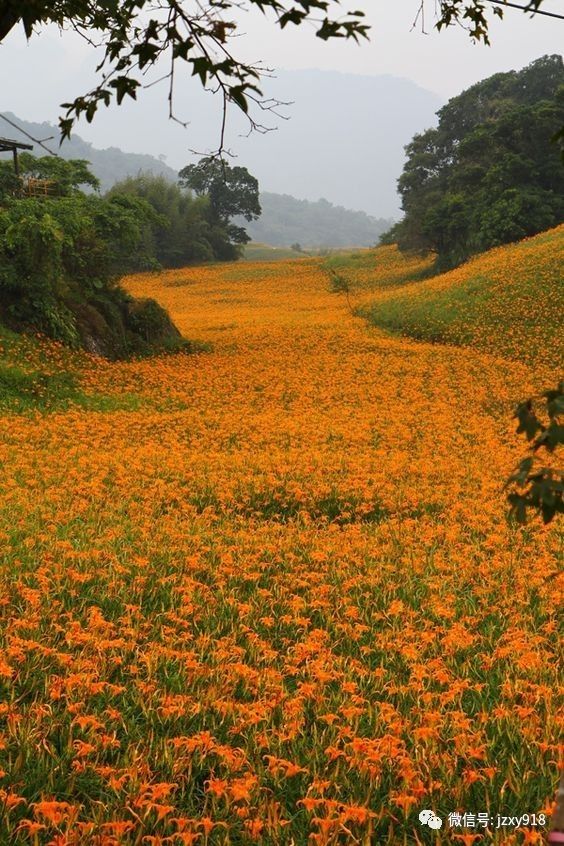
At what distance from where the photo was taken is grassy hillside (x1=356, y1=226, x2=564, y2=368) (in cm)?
2048

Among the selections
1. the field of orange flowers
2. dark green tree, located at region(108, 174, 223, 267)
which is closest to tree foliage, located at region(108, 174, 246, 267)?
dark green tree, located at region(108, 174, 223, 267)

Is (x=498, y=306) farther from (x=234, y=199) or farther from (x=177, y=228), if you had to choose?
(x=234, y=199)

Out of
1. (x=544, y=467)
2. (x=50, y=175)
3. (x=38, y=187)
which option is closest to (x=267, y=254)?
(x=50, y=175)

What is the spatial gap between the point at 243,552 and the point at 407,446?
5.66m

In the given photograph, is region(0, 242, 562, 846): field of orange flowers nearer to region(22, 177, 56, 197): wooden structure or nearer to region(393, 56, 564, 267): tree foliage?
region(22, 177, 56, 197): wooden structure

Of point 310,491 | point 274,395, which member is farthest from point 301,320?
point 310,491

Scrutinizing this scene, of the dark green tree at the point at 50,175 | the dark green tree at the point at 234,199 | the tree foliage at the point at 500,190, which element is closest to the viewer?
the dark green tree at the point at 50,175

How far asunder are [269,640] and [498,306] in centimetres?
2102

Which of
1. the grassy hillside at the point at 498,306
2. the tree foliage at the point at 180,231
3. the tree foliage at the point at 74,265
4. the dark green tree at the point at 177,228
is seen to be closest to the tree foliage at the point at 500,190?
the grassy hillside at the point at 498,306

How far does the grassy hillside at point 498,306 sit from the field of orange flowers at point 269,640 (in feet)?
32.6

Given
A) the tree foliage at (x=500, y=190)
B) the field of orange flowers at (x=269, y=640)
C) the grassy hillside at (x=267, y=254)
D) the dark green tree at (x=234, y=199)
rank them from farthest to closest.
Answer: the grassy hillside at (x=267, y=254) → the dark green tree at (x=234, y=199) → the tree foliage at (x=500, y=190) → the field of orange flowers at (x=269, y=640)

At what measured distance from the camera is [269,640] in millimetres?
4906

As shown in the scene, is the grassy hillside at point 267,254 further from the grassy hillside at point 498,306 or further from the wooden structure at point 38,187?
the wooden structure at point 38,187

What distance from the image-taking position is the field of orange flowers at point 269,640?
3.11 meters
